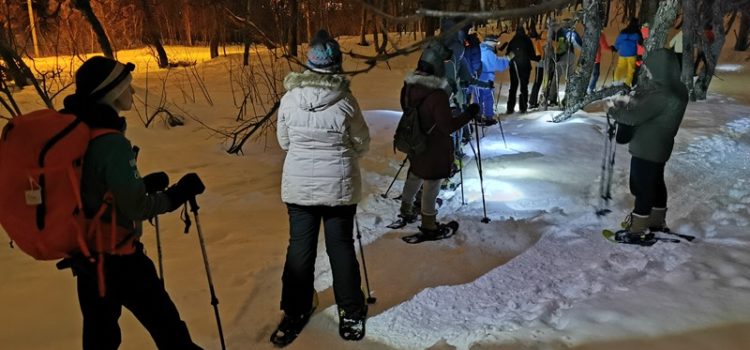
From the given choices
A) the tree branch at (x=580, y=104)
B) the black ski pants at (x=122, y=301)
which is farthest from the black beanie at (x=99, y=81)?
the tree branch at (x=580, y=104)

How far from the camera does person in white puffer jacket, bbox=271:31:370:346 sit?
10.8 feet

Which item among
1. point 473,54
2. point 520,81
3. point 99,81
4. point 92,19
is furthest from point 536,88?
point 99,81

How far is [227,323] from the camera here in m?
3.79

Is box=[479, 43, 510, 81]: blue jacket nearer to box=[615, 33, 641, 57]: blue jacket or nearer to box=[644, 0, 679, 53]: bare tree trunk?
box=[644, 0, 679, 53]: bare tree trunk

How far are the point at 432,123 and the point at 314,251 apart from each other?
1.88m

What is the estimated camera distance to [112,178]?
7.80 ft

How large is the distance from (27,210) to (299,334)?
190 cm

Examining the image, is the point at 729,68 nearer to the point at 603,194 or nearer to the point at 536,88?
the point at 536,88

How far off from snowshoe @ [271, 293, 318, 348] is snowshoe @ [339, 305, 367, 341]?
0.94ft

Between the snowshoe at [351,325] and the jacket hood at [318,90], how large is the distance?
1355 mm

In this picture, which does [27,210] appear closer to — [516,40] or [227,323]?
[227,323]

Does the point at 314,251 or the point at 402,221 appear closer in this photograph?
the point at 314,251

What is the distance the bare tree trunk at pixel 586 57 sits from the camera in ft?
33.0

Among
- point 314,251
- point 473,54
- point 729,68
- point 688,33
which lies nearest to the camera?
point 314,251
